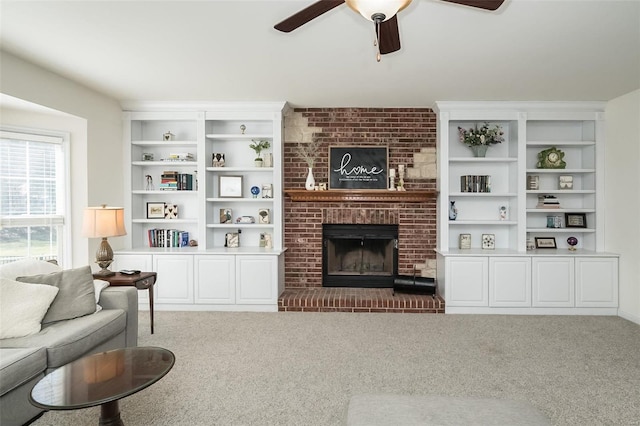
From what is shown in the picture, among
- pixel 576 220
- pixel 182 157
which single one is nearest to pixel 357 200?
pixel 182 157

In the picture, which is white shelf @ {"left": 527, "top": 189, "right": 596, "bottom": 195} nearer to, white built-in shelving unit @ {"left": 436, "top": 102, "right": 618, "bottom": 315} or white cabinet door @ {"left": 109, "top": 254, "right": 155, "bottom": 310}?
white built-in shelving unit @ {"left": 436, "top": 102, "right": 618, "bottom": 315}

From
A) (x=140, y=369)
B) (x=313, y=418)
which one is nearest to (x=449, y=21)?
(x=313, y=418)

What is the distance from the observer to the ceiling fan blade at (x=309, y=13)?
180cm

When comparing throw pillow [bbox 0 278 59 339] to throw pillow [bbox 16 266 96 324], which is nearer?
throw pillow [bbox 0 278 59 339]

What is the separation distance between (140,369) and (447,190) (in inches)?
157

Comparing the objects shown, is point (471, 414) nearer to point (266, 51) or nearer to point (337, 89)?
point (266, 51)

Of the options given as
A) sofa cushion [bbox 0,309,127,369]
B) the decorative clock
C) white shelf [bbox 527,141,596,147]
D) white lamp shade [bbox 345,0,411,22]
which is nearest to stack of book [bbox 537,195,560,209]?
the decorative clock

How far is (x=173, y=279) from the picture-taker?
468cm

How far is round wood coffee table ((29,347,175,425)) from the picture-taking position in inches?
69.4

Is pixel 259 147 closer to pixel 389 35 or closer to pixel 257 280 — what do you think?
pixel 257 280

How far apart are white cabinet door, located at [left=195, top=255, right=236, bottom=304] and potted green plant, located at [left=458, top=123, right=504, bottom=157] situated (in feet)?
11.0

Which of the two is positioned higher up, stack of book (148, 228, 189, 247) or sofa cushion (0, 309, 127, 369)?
stack of book (148, 228, 189, 247)

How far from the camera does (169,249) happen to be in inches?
192

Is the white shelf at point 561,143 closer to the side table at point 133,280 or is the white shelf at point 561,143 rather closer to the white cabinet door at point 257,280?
the white cabinet door at point 257,280
